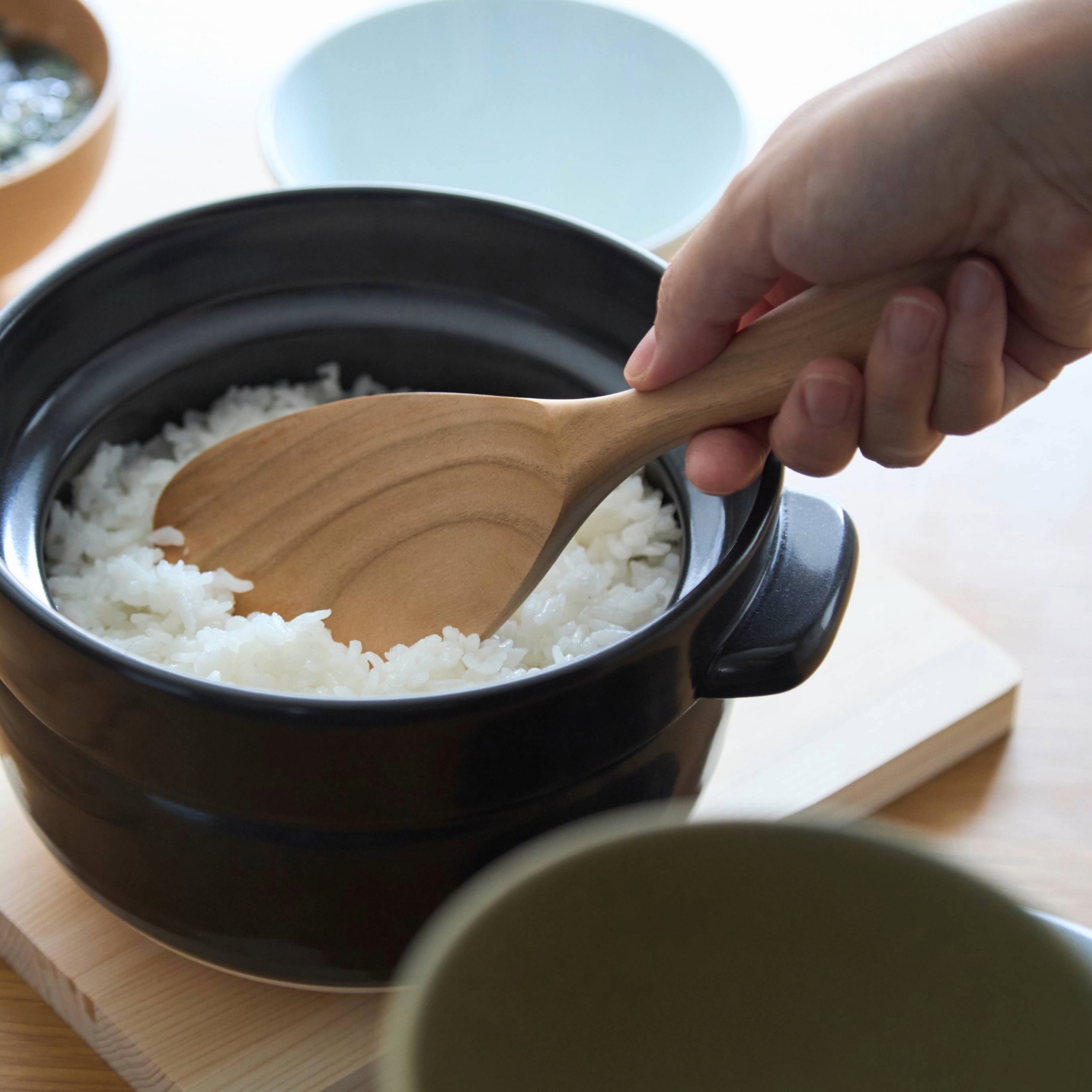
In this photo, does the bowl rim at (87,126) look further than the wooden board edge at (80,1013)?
Yes

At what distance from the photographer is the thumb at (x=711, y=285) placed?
0.82 m

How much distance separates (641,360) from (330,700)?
0.35m

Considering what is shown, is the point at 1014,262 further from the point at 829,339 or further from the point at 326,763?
the point at 326,763

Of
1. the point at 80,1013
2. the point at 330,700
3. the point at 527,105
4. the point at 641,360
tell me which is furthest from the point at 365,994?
the point at 527,105

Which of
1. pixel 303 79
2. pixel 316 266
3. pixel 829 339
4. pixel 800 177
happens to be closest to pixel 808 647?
pixel 829 339

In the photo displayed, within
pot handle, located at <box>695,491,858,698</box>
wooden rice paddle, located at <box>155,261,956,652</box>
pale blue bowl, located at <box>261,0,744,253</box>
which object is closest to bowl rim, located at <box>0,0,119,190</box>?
pale blue bowl, located at <box>261,0,744,253</box>

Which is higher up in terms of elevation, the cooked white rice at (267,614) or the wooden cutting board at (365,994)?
the cooked white rice at (267,614)

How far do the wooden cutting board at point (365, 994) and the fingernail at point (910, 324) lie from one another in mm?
291

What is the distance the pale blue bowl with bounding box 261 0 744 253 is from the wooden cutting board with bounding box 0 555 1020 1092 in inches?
22.7

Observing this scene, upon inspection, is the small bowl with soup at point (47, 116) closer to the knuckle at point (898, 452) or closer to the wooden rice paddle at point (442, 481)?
the wooden rice paddle at point (442, 481)

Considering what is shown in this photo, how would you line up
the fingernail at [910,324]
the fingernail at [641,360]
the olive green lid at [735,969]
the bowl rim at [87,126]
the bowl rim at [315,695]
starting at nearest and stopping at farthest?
the olive green lid at [735,969] → the bowl rim at [315,695] → the fingernail at [910,324] → the fingernail at [641,360] → the bowl rim at [87,126]

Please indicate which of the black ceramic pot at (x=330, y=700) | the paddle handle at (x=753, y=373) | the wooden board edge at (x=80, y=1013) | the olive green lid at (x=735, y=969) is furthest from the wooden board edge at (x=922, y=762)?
the olive green lid at (x=735, y=969)

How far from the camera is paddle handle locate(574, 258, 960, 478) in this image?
776 millimetres

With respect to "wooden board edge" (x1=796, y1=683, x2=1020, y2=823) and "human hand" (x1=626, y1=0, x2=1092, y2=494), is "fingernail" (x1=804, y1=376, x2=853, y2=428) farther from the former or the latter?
"wooden board edge" (x1=796, y1=683, x2=1020, y2=823)
